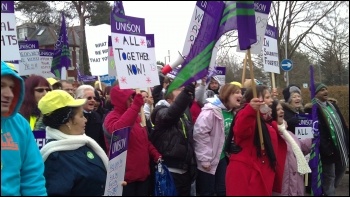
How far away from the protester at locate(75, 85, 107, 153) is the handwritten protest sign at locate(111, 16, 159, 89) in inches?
32.7

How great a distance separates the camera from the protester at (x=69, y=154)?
12.1 feet

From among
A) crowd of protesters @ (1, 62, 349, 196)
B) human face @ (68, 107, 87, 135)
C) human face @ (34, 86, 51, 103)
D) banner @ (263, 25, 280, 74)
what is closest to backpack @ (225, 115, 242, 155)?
crowd of protesters @ (1, 62, 349, 196)

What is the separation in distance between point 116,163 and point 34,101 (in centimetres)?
162

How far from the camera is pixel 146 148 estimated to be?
19.1 ft

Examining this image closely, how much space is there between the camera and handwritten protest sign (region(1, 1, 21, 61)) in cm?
580

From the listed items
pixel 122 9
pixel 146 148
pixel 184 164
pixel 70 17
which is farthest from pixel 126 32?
pixel 70 17

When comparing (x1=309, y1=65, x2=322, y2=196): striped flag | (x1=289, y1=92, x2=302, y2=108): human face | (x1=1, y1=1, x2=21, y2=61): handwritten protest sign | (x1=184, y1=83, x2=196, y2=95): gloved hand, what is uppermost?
(x1=1, y1=1, x2=21, y2=61): handwritten protest sign

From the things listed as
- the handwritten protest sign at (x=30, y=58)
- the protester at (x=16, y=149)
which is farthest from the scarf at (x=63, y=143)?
the handwritten protest sign at (x=30, y=58)

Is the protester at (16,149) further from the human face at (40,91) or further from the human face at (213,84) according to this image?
the human face at (213,84)

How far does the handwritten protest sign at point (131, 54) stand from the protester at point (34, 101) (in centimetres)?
79

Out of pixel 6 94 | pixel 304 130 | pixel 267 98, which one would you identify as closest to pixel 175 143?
pixel 267 98

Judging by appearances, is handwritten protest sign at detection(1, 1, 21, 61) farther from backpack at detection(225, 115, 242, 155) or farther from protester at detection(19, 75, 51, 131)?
backpack at detection(225, 115, 242, 155)

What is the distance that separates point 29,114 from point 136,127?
1.29m

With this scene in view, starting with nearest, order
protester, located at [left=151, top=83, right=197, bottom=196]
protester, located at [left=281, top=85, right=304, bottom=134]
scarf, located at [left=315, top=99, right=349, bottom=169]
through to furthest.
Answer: protester, located at [left=151, top=83, right=197, bottom=196], protester, located at [left=281, top=85, right=304, bottom=134], scarf, located at [left=315, top=99, right=349, bottom=169]
